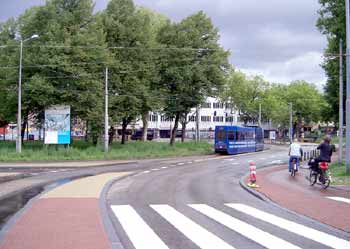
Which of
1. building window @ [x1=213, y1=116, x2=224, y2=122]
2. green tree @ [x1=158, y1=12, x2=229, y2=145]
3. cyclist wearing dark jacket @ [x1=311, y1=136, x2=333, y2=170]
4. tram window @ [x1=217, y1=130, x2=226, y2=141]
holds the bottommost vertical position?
cyclist wearing dark jacket @ [x1=311, y1=136, x2=333, y2=170]

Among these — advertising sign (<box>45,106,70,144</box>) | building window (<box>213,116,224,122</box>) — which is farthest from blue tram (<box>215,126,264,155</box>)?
building window (<box>213,116,224,122</box>)

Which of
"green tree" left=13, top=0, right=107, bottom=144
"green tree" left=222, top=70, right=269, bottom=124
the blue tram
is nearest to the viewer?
"green tree" left=13, top=0, right=107, bottom=144

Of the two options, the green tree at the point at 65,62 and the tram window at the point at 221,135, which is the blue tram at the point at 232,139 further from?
the green tree at the point at 65,62

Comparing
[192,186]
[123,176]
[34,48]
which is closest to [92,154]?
[34,48]

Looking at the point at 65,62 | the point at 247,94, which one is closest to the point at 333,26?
the point at 65,62

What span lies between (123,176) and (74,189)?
5.86 meters

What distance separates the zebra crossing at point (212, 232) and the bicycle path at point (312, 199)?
96 cm

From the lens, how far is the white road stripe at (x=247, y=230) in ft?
26.6

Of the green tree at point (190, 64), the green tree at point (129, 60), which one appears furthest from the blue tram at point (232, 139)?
the green tree at point (129, 60)

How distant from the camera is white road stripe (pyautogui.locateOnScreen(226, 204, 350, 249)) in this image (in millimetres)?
8219

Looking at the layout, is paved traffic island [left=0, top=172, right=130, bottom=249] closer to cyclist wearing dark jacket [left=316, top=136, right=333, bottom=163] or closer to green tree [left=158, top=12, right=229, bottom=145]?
cyclist wearing dark jacket [left=316, top=136, right=333, bottom=163]

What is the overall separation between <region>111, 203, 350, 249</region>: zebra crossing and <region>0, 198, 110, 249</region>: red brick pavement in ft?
1.91

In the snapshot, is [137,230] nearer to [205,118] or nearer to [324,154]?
[324,154]

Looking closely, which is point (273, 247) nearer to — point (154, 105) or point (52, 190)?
point (52, 190)
